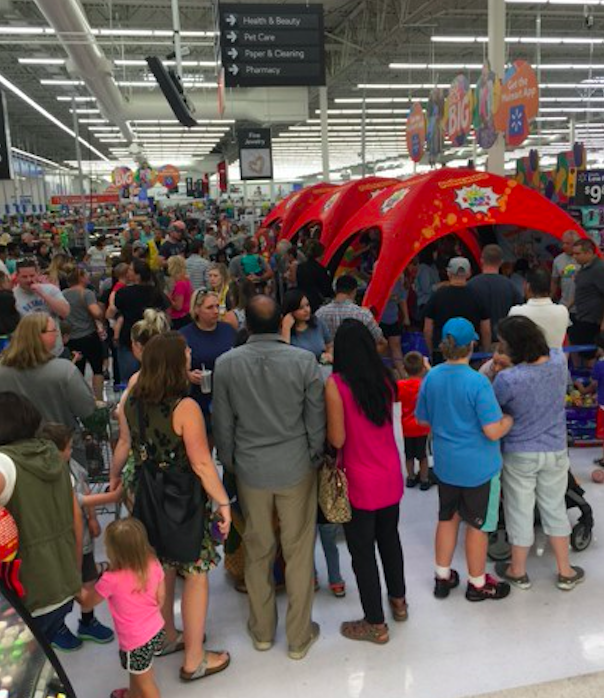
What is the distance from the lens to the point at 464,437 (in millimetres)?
2898

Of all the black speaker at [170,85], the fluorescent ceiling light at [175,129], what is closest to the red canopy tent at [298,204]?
the black speaker at [170,85]

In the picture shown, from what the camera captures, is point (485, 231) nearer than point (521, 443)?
No

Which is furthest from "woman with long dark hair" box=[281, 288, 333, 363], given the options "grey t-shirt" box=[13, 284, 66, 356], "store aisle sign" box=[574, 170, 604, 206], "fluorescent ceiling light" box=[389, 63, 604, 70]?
"fluorescent ceiling light" box=[389, 63, 604, 70]

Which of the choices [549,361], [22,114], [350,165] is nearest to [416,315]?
[549,361]

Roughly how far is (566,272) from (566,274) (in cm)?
2

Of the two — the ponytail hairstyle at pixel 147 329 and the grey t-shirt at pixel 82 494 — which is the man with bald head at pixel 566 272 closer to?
the ponytail hairstyle at pixel 147 329

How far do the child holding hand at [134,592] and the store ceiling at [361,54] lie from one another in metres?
9.36

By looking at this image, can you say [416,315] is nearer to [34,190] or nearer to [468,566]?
[468,566]

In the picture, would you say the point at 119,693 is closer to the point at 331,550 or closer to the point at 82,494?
the point at 82,494

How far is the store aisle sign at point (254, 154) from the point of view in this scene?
592 inches

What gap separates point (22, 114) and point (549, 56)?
17.9m

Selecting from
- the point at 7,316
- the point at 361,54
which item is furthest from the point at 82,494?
the point at 361,54

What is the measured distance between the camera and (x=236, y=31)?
756cm

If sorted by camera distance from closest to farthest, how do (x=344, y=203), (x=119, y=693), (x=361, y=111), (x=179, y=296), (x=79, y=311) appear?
(x=119, y=693) → (x=79, y=311) → (x=179, y=296) → (x=344, y=203) → (x=361, y=111)
